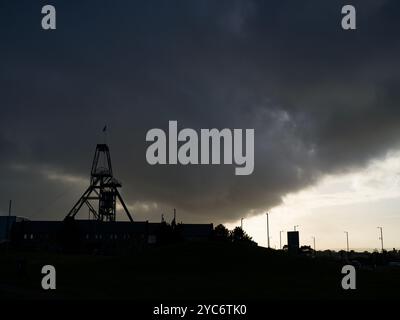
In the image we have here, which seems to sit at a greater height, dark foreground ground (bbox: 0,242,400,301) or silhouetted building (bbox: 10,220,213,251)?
silhouetted building (bbox: 10,220,213,251)

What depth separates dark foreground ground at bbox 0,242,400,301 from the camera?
27.3 metres

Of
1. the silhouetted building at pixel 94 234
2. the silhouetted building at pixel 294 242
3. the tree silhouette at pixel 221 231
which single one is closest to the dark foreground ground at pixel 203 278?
the silhouetted building at pixel 294 242

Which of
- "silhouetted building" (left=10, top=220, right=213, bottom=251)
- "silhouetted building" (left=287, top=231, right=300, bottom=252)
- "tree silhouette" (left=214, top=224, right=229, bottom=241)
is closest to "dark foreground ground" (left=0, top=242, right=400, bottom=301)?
"silhouetted building" (left=287, top=231, right=300, bottom=252)

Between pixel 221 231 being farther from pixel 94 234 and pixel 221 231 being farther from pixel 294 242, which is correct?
pixel 294 242

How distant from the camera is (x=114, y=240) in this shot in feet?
358

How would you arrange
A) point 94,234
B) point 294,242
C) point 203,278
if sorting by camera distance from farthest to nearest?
point 94,234, point 294,242, point 203,278

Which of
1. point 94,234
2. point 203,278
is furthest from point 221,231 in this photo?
point 203,278

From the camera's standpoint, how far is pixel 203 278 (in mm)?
36312

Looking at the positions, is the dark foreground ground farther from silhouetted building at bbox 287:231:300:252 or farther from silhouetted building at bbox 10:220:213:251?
silhouetted building at bbox 10:220:213:251

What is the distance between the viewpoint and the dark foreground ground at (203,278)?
27281mm
